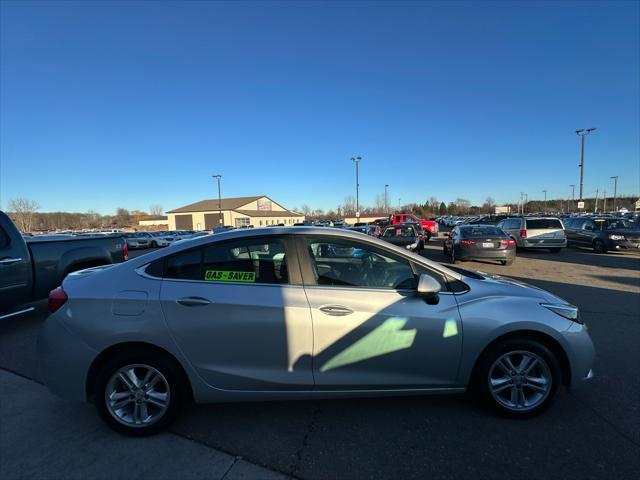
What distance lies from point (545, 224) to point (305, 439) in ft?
55.1

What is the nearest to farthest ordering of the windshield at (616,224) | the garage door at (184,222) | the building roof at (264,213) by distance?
the windshield at (616,224), the building roof at (264,213), the garage door at (184,222)

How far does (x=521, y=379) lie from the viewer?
9.29 feet

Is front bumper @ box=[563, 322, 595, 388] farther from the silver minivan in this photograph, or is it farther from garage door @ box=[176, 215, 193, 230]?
garage door @ box=[176, 215, 193, 230]

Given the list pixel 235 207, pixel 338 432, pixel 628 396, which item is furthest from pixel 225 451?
pixel 235 207

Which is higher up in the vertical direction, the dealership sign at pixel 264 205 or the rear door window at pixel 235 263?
the dealership sign at pixel 264 205

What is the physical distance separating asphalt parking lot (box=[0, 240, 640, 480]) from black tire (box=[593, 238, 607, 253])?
15080 mm

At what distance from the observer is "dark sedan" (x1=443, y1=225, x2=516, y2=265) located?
1132cm

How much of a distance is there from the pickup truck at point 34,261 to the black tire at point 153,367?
3471 millimetres

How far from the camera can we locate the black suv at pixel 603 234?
47.4ft

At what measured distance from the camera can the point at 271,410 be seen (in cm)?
303

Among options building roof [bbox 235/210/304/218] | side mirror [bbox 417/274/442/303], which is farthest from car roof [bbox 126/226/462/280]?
building roof [bbox 235/210/304/218]

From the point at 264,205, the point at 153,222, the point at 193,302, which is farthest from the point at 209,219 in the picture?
the point at 193,302

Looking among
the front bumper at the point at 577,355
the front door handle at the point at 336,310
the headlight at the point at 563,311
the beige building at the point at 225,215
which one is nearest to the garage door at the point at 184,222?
the beige building at the point at 225,215

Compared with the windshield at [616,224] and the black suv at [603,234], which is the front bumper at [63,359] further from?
the windshield at [616,224]
